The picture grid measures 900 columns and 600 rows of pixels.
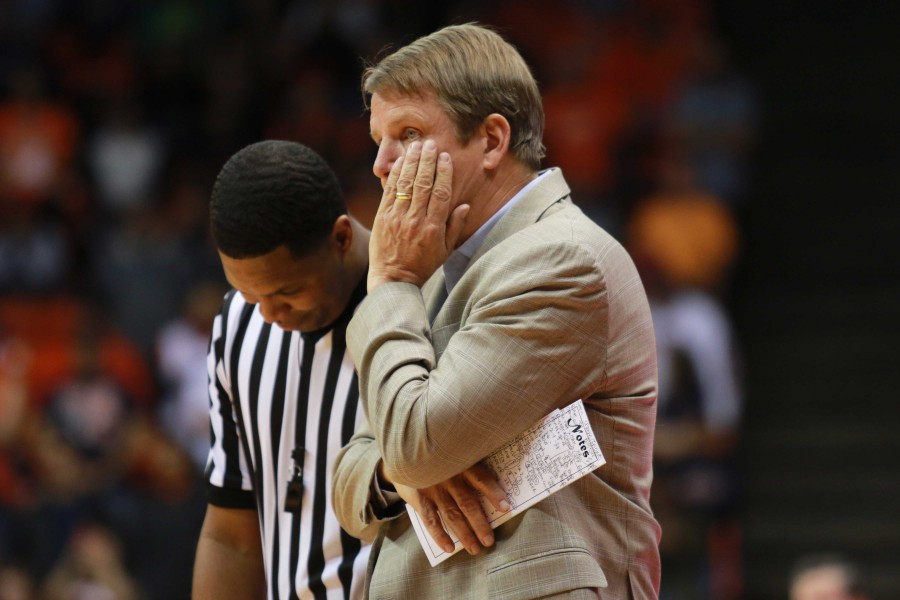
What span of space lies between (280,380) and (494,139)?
85 centimetres

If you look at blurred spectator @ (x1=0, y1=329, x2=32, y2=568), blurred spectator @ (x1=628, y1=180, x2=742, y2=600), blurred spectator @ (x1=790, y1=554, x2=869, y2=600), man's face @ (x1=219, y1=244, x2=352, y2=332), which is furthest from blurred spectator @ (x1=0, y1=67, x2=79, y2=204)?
man's face @ (x1=219, y1=244, x2=352, y2=332)

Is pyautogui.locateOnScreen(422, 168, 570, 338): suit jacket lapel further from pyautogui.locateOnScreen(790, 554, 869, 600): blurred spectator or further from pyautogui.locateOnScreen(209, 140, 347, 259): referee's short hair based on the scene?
pyautogui.locateOnScreen(790, 554, 869, 600): blurred spectator

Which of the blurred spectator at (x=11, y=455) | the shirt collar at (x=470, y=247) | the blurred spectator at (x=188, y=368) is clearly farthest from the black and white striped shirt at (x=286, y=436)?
the blurred spectator at (x=188, y=368)

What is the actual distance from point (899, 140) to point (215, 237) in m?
8.20

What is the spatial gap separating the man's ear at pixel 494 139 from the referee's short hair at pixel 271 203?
487 mm

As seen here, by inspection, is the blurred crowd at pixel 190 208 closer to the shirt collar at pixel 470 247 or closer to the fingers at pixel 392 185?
the shirt collar at pixel 470 247

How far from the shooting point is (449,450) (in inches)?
83.7

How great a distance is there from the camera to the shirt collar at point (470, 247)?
2.38 metres

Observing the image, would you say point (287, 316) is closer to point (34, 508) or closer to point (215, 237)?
point (215, 237)

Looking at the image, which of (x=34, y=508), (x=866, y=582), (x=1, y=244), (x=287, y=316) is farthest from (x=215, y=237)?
(x=1, y=244)

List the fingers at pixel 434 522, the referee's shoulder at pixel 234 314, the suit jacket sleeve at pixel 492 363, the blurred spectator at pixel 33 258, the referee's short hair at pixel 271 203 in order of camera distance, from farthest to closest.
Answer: the blurred spectator at pixel 33 258 → the referee's shoulder at pixel 234 314 → the referee's short hair at pixel 271 203 → the fingers at pixel 434 522 → the suit jacket sleeve at pixel 492 363

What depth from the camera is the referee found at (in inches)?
105

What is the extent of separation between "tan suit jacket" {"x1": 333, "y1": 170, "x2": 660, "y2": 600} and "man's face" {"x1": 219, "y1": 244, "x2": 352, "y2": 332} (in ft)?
1.33

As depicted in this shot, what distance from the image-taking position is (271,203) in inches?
104
